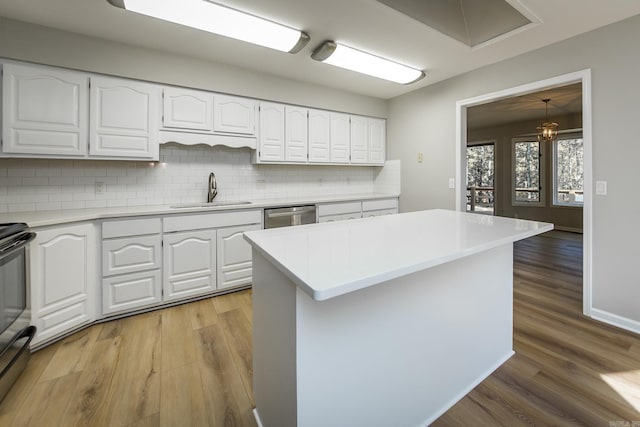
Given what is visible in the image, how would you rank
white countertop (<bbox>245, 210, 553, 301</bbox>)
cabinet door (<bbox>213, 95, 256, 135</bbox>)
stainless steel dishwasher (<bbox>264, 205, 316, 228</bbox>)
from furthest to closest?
stainless steel dishwasher (<bbox>264, 205, 316, 228</bbox>)
cabinet door (<bbox>213, 95, 256, 135</bbox>)
white countertop (<bbox>245, 210, 553, 301</bbox>)

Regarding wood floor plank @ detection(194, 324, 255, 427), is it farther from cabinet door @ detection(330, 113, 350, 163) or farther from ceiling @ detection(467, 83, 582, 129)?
ceiling @ detection(467, 83, 582, 129)

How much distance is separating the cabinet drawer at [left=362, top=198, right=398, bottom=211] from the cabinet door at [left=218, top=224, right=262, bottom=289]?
1.64 metres

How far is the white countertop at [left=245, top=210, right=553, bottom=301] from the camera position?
0.81 metres

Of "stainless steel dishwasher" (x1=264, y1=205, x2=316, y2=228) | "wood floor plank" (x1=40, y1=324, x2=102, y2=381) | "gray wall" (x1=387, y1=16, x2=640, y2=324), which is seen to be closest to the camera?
"wood floor plank" (x1=40, y1=324, x2=102, y2=381)

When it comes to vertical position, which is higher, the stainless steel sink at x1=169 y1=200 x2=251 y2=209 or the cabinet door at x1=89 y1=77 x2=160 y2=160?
the cabinet door at x1=89 y1=77 x2=160 y2=160

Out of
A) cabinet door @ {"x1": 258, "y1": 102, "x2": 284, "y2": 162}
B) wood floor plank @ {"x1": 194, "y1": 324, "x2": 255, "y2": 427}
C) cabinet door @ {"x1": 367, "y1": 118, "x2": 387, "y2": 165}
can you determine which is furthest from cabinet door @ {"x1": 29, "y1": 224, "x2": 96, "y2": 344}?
cabinet door @ {"x1": 367, "y1": 118, "x2": 387, "y2": 165}

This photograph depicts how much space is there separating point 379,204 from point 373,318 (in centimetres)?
308

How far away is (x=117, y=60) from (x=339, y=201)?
8.57 feet

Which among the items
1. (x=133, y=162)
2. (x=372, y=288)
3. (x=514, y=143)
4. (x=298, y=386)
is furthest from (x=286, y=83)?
(x=514, y=143)

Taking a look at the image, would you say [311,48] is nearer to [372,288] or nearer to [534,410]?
[372,288]

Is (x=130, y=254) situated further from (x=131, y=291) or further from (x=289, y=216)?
(x=289, y=216)

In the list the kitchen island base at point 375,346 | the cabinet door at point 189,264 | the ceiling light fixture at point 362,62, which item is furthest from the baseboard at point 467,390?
the ceiling light fixture at point 362,62

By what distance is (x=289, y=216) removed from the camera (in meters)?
3.27

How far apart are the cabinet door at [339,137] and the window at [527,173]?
5.03 meters
